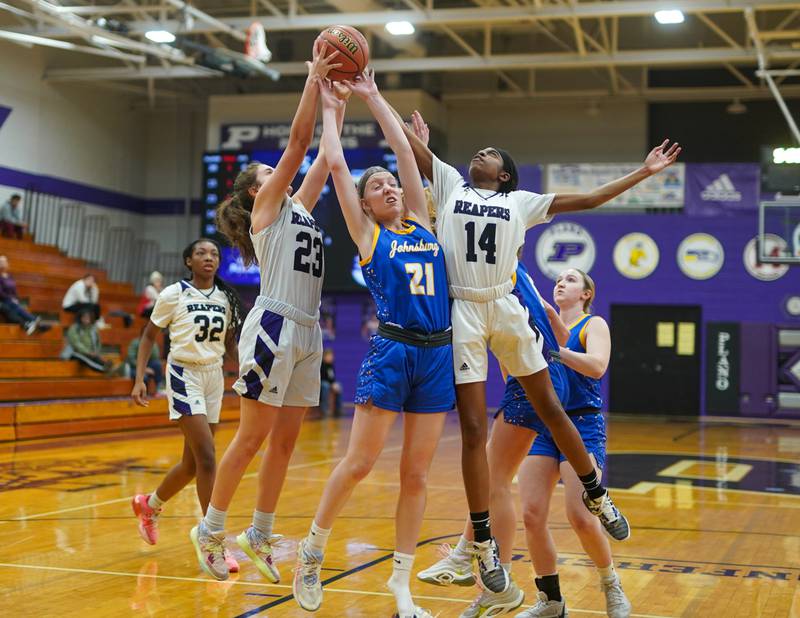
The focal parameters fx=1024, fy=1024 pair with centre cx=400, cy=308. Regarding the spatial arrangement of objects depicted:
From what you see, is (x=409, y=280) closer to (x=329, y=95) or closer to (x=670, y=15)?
(x=329, y=95)

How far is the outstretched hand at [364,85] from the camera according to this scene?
4.59 meters

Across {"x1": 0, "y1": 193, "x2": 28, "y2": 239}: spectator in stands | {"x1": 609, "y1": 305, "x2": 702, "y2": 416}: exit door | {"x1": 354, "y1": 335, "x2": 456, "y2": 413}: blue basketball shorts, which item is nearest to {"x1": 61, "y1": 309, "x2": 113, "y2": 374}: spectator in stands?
{"x1": 0, "y1": 193, "x2": 28, "y2": 239}: spectator in stands

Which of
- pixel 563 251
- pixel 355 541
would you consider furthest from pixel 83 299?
pixel 355 541

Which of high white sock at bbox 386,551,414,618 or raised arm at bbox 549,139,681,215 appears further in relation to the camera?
raised arm at bbox 549,139,681,215

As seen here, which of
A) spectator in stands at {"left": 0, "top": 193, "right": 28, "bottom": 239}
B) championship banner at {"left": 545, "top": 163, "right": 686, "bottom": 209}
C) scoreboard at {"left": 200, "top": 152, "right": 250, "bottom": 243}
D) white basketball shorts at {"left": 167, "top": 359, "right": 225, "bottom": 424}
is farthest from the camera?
scoreboard at {"left": 200, "top": 152, "right": 250, "bottom": 243}

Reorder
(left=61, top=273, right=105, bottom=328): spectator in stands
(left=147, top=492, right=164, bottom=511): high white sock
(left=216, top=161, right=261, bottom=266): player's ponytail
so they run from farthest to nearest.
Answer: (left=61, top=273, right=105, bottom=328): spectator in stands, (left=147, top=492, right=164, bottom=511): high white sock, (left=216, top=161, right=261, bottom=266): player's ponytail

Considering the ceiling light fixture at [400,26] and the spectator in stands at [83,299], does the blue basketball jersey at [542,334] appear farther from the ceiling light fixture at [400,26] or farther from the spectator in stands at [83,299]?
the ceiling light fixture at [400,26]

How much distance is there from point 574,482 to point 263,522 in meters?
1.52

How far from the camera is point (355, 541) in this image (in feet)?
21.2

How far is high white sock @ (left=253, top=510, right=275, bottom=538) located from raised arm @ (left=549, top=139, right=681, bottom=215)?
6.52 feet

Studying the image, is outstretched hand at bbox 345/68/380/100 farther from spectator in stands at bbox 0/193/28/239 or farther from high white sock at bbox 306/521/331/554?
spectator in stands at bbox 0/193/28/239

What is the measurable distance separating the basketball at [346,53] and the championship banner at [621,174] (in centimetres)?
1530

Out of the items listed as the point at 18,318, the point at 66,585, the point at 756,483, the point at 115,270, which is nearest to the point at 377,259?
the point at 66,585

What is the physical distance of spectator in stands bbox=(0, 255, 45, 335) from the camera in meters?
14.8
